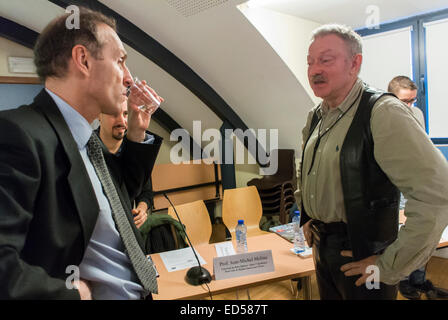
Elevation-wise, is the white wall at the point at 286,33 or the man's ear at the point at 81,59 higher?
the white wall at the point at 286,33

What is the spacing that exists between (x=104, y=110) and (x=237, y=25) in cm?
227

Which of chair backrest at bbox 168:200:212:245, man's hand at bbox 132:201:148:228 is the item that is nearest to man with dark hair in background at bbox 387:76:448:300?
chair backrest at bbox 168:200:212:245

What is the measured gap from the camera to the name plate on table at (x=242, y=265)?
1.60m

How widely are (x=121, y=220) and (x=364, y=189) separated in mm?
957

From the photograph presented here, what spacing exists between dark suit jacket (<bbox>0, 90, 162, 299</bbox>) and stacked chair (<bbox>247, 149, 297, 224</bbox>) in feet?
10.6

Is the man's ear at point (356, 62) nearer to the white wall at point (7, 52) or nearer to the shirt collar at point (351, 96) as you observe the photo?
the shirt collar at point (351, 96)

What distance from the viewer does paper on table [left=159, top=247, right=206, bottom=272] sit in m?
1.76

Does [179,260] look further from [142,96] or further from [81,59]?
[81,59]

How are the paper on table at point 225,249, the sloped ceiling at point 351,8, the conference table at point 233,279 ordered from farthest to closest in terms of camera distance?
the sloped ceiling at point 351,8
the paper on table at point 225,249
the conference table at point 233,279
